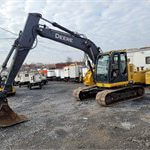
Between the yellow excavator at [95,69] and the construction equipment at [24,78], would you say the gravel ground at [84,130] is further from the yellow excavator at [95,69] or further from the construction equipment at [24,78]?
the construction equipment at [24,78]

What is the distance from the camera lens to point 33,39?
8133 mm

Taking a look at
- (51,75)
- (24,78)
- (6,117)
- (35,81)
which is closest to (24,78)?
(24,78)

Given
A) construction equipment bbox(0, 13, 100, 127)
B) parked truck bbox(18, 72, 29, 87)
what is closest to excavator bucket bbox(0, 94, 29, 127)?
construction equipment bbox(0, 13, 100, 127)

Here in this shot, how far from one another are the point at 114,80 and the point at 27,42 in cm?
456

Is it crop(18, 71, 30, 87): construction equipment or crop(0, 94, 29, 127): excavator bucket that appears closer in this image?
crop(0, 94, 29, 127): excavator bucket

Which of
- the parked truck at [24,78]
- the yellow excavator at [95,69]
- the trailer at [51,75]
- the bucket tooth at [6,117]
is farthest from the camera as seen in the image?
the trailer at [51,75]

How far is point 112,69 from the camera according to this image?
9.69 meters

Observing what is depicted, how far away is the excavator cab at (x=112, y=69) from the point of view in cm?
968

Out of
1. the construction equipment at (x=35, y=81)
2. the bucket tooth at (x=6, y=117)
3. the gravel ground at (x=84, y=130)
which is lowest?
the gravel ground at (x=84, y=130)

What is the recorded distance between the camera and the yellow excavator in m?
7.60

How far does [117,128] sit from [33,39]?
15.7 ft

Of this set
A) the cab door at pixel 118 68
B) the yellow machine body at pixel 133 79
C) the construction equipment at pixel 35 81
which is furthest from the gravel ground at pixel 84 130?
the construction equipment at pixel 35 81

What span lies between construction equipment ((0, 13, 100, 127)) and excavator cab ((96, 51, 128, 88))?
1445mm

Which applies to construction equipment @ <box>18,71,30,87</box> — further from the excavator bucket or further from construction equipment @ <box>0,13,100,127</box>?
the excavator bucket
